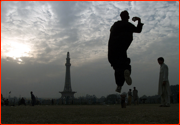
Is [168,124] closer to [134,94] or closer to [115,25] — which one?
[115,25]

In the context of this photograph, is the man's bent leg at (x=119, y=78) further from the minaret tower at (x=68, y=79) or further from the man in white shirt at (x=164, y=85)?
the minaret tower at (x=68, y=79)

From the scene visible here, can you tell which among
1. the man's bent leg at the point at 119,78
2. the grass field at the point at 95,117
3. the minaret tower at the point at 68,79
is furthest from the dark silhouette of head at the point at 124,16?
the minaret tower at the point at 68,79

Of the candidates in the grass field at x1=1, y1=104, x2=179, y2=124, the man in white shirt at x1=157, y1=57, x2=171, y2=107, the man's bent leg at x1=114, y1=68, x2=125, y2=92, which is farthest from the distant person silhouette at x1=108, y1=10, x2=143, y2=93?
the man in white shirt at x1=157, y1=57, x2=171, y2=107

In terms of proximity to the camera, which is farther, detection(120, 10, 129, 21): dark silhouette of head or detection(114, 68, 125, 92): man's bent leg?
detection(120, 10, 129, 21): dark silhouette of head

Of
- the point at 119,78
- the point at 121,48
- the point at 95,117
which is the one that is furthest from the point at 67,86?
the point at 95,117

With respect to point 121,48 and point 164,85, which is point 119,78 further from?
point 164,85

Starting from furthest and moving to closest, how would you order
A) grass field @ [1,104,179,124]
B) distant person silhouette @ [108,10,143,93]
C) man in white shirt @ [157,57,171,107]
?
man in white shirt @ [157,57,171,107] < distant person silhouette @ [108,10,143,93] < grass field @ [1,104,179,124]

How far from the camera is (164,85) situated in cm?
628

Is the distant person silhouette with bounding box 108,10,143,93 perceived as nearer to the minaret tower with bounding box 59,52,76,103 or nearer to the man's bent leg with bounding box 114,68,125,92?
the man's bent leg with bounding box 114,68,125,92

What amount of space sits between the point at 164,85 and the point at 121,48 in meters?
2.32

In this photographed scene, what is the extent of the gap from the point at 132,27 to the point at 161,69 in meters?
1.99

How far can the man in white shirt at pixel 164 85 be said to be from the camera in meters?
6.21

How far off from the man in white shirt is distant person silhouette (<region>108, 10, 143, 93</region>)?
69.2 inches

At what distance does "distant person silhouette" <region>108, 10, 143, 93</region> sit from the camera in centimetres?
504
